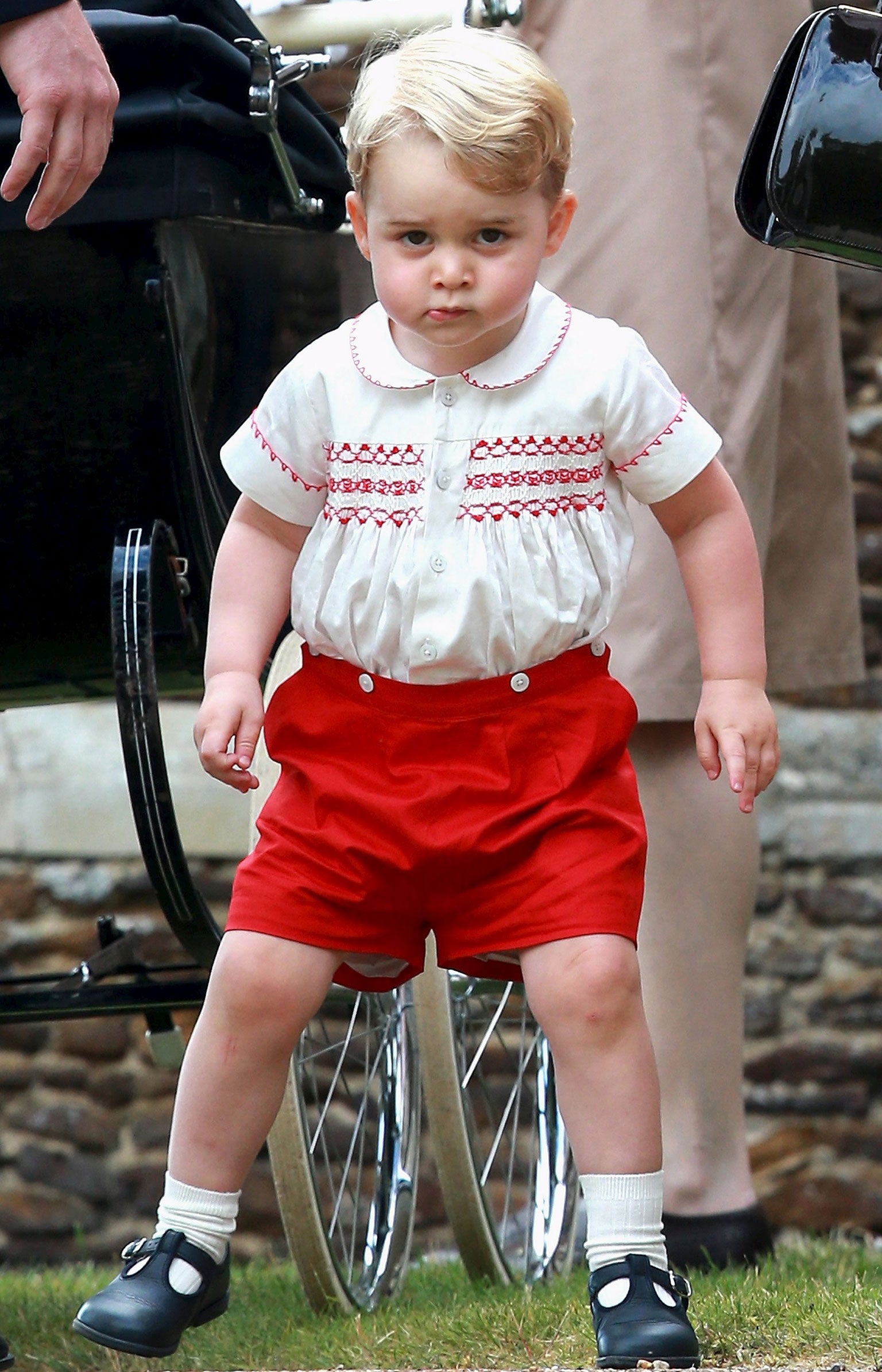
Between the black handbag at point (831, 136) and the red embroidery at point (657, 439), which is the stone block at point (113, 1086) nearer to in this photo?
the red embroidery at point (657, 439)

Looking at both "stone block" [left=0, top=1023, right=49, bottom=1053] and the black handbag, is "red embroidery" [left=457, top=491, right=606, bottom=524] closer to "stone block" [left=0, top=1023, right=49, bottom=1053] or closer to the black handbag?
the black handbag

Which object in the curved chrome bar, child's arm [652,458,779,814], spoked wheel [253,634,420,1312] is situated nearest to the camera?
child's arm [652,458,779,814]

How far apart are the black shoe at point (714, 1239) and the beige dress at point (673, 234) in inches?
22.3

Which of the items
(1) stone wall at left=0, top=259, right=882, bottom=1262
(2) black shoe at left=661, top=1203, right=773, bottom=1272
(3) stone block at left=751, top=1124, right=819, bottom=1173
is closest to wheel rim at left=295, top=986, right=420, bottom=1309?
(2) black shoe at left=661, top=1203, right=773, bottom=1272

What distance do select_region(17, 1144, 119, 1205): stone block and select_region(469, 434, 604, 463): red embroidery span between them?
3271mm

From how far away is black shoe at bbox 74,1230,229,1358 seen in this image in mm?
1448

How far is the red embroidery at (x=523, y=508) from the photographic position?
5.10 feet

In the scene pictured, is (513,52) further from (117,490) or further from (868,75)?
(117,490)

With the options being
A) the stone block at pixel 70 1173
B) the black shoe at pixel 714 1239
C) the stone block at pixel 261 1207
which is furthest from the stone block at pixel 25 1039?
the black shoe at pixel 714 1239

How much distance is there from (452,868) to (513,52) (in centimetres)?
70

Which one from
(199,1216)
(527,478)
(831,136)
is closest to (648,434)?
(527,478)

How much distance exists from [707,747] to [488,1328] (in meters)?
0.57

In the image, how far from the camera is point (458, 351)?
1590 mm

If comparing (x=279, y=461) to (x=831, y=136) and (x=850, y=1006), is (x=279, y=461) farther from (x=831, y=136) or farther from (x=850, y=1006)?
(x=850, y=1006)
